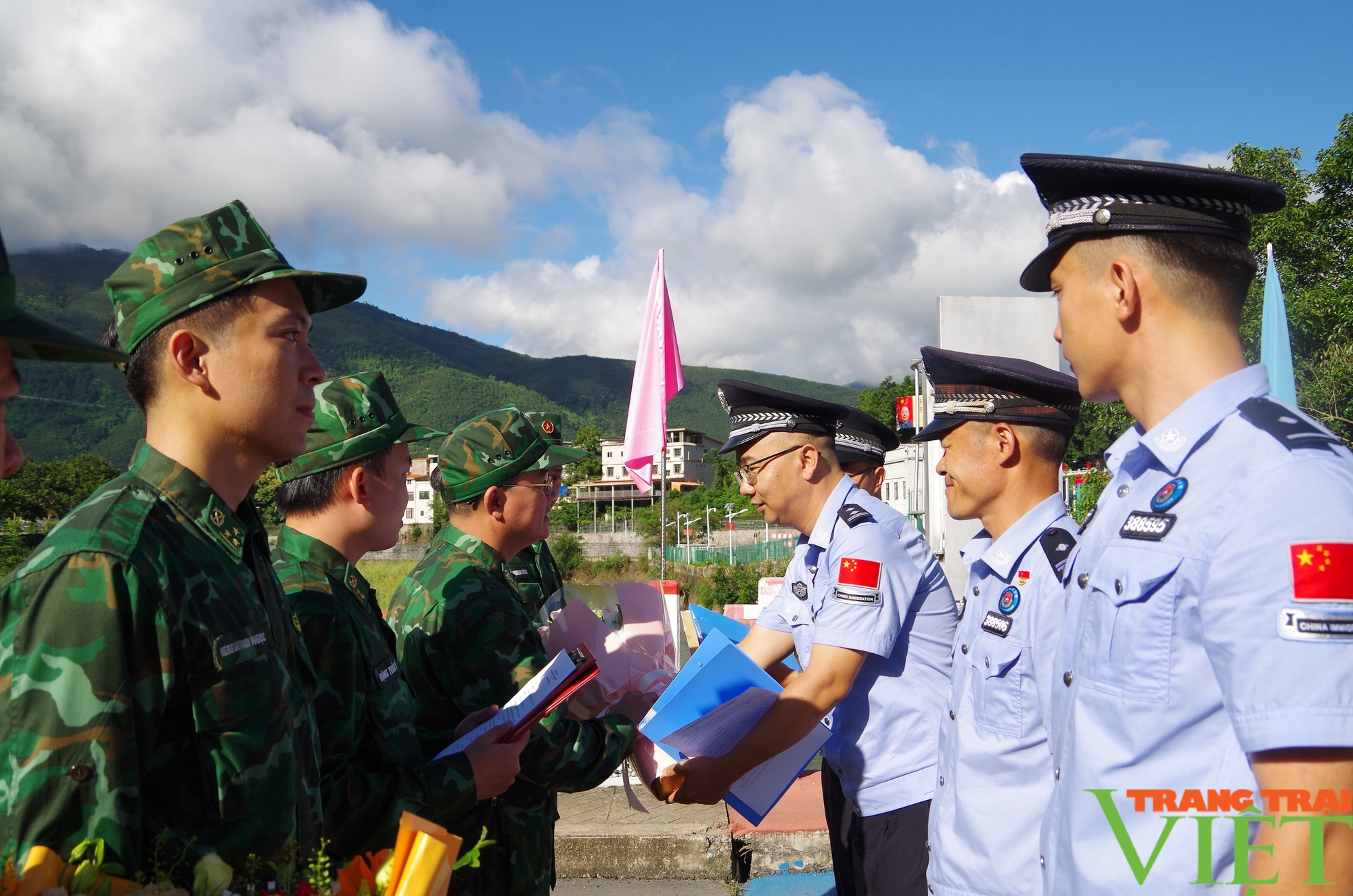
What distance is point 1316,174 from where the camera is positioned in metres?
18.5

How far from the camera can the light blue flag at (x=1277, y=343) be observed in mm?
5742

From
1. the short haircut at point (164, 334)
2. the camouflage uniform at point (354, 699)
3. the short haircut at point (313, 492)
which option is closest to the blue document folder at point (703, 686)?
the camouflage uniform at point (354, 699)

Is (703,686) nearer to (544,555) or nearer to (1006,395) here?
(1006,395)

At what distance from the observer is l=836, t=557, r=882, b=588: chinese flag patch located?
294 cm

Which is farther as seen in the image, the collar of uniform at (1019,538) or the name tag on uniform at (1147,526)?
the collar of uniform at (1019,538)

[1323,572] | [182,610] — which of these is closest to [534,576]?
[182,610]

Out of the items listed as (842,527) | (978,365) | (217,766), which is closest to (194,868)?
(217,766)

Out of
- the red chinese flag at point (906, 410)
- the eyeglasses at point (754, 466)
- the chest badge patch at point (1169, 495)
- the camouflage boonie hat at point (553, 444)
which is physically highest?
the red chinese flag at point (906, 410)

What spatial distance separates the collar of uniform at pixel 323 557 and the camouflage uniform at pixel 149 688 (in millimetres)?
735

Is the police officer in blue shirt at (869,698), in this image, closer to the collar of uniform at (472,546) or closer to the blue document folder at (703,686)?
the blue document folder at (703,686)

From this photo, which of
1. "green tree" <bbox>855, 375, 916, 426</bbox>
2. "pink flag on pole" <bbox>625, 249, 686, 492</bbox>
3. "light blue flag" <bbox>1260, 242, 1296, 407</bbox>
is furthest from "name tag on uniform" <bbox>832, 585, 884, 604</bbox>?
"green tree" <bbox>855, 375, 916, 426</bbox>

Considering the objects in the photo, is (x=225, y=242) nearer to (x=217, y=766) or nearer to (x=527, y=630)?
(x=217, y=766)

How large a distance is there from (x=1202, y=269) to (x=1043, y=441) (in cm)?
129

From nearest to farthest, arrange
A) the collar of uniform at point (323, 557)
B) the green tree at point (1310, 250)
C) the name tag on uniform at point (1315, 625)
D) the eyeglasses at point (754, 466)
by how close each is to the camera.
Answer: the name tag on uniform at point (1315, 625) < the collar of uniform at point (323, 557) < the eyeglasses at point (754, 466) < the green tree at point (1310, 250)
